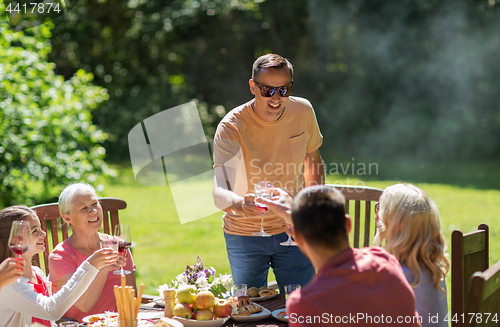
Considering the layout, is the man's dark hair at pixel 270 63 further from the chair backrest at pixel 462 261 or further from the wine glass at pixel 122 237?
the chair backrest at pixel 462 261

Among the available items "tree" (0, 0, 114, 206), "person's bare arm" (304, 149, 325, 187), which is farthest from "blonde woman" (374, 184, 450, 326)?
"tree" (0, 0, 114, 206)

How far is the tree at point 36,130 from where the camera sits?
226 inches

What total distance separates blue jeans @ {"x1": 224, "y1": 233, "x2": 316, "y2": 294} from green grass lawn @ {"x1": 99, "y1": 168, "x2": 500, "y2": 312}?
2609 mm

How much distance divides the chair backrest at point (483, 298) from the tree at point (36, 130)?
5.00 meters

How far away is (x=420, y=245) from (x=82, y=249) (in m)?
2.03

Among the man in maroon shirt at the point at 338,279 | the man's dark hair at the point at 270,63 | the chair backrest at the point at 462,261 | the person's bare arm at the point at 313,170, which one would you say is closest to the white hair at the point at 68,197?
the man's dark hair at the point at 270,63

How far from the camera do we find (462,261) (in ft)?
8.33

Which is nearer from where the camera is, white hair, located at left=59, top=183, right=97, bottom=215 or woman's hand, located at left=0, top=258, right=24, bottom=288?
woman's hand, located at left=0, top=258, right=24, bottom=288

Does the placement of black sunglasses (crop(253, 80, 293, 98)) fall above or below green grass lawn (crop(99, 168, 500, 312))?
above

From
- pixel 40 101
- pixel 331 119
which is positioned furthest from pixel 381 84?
pixel 40 101

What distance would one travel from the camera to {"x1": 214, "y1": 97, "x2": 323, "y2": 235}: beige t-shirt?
3225 mm

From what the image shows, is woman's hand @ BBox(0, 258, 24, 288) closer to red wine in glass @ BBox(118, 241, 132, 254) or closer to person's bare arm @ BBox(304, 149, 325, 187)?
red wine in glass @ BBox(118, 241, 132, 254)

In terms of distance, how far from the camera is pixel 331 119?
600 inches

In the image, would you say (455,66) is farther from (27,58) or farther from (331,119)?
Result: (27,58)
